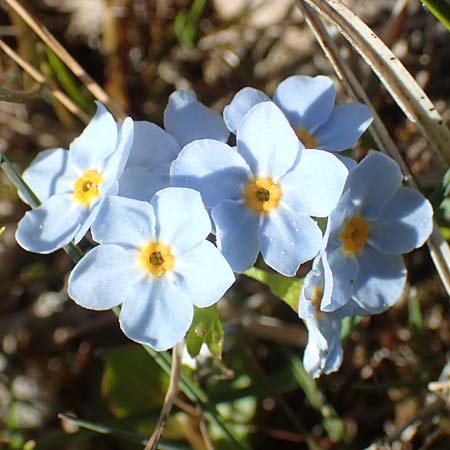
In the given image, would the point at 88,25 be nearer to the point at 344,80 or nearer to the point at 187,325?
the point at 344,80

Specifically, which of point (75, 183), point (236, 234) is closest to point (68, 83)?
point (75, 183)

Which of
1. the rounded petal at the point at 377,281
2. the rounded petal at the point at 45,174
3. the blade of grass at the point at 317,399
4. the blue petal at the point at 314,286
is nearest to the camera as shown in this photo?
the blue petal at the point at 314,286

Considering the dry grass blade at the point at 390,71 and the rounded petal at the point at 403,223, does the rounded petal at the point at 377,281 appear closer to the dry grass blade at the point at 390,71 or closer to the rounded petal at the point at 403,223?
the rounded petal at the point at 403,223

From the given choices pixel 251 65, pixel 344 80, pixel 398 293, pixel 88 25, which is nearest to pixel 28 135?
pixel 88 25

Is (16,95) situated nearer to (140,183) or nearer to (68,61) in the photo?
(68,61)

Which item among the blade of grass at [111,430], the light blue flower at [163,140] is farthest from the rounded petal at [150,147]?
the blade of grass at [111,430]
